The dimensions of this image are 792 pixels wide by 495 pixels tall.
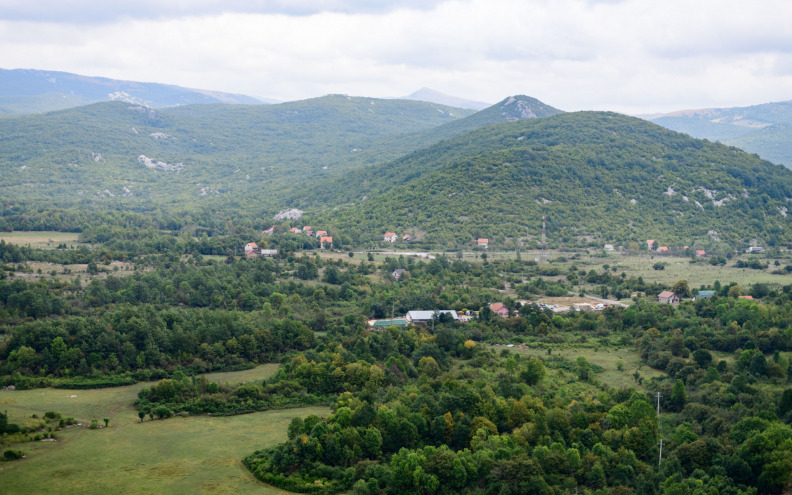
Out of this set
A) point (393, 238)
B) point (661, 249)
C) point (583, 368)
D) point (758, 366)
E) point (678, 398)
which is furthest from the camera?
point (393, 238)

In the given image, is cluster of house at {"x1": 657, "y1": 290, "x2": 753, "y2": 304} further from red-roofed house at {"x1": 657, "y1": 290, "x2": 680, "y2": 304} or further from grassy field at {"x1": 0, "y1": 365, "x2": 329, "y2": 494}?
grassy field at {"x1": 0, "y1": 365, "x2": 329, "y2": 494}

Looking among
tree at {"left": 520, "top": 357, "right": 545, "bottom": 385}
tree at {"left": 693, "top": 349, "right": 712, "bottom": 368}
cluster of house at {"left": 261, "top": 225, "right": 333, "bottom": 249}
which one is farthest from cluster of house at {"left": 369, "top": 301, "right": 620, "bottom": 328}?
cluster of house at {"left": 261, "top": 225, "right": 333, "bottom": 249}

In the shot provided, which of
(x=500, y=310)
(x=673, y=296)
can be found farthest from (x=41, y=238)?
(x=673, y=296)

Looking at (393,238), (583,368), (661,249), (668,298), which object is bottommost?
(583,368)

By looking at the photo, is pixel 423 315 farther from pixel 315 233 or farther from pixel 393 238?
pixel 315 233

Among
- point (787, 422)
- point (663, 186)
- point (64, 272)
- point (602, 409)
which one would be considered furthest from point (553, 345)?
point (663, 186)
